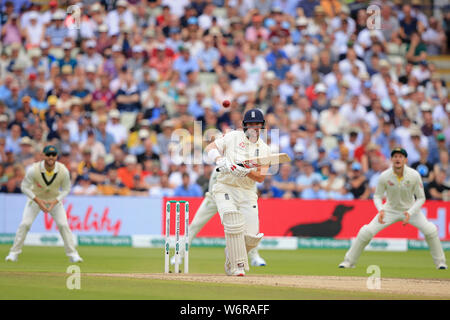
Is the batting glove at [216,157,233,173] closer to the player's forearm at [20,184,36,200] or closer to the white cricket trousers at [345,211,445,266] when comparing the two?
the white cricket trousers at [345,211,445,266]

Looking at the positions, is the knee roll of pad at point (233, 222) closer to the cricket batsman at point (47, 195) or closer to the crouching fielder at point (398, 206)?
the crouching fielder at point (398, 206)

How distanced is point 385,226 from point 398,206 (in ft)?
1.35

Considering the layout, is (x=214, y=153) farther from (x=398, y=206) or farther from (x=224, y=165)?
(x=398, y=206)

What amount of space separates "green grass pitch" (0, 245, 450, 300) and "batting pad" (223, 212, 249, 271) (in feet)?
2.78

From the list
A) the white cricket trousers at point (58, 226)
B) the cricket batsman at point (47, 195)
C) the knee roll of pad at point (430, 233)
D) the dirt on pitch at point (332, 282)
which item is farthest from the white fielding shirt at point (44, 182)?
the knee roll of pad at point (430, 233)

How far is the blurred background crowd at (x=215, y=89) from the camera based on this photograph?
19.4 metres

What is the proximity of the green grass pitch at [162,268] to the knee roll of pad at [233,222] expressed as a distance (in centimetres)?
91

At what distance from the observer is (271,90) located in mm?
20953

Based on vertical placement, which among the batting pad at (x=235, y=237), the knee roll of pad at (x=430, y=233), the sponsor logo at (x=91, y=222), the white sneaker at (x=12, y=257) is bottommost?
the batting pad at (x=235, y=237)

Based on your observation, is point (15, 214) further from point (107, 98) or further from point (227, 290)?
point (227, 290)

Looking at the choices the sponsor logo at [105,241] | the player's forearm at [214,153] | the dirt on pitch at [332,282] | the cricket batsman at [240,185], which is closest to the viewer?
the dirt on pitch at [332,282]

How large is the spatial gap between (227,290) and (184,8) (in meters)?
13.9

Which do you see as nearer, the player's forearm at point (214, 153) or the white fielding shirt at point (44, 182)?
the player's forearm at point (214, 153)

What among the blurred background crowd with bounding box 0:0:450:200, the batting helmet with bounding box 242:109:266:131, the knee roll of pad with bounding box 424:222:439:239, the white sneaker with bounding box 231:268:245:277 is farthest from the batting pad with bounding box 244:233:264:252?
the blurred background crowd with bounding box 0:0:450:200
